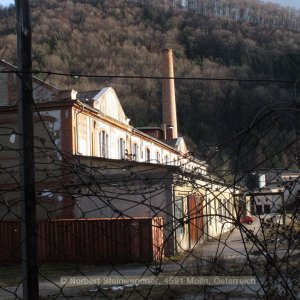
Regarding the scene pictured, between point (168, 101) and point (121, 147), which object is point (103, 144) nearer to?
point (121, 147)

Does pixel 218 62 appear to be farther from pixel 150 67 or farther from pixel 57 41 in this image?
pixel 57 41

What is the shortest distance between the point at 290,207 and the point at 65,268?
14.9 m

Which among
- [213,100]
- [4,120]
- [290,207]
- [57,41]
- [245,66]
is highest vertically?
[57,41]

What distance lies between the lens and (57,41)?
101 m

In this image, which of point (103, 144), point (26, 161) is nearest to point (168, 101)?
point (103, 144)

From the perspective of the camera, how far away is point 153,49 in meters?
119

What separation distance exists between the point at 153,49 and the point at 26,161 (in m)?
118

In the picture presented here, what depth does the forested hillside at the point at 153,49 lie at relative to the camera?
8112cm

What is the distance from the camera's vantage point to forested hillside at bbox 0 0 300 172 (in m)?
81.1

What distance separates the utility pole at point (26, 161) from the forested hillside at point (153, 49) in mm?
57471

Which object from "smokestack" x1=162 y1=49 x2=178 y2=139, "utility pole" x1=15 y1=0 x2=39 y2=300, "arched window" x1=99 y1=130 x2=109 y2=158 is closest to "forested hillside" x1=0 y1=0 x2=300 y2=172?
"smokestack" x1=162 y1=49 x2=178 y2=139

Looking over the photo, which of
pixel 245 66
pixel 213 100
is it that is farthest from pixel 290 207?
pixel 245 66

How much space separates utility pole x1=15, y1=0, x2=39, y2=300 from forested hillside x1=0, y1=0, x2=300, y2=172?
189ft

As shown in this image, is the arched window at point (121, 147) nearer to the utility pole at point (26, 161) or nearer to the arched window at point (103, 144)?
the arched window at point (103, 144)
